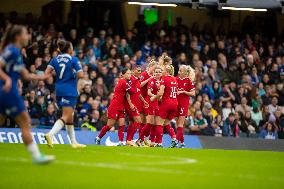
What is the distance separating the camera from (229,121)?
28.5 m

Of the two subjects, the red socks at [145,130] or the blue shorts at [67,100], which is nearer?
the blue shorts at [67,100]

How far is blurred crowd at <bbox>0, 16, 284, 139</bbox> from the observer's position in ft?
87.5

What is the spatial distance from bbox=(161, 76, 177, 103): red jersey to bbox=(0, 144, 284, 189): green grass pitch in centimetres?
545

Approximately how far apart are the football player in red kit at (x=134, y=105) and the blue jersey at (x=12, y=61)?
9.43 meters

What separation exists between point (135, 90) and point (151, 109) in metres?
0.71

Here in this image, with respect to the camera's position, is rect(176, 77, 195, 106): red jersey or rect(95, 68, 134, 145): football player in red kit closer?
rect(95, 68, 134, 145): football player in red kit

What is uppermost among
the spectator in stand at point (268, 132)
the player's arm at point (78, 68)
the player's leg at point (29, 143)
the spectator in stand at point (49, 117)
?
the player's arm at point (78, 68)

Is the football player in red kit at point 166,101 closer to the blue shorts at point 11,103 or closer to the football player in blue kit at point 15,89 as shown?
the football player in blue kit at point 15,89

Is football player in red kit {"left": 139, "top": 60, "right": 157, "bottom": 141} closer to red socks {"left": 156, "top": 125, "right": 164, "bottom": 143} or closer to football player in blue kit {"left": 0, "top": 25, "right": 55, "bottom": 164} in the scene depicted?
red socks {"left": 156, "top": 125, "right": 164, "bottom": 143}

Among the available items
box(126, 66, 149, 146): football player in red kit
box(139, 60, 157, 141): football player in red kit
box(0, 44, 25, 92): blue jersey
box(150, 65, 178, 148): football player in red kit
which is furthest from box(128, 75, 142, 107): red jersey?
box(0, 44, 25, 92): blue jersey

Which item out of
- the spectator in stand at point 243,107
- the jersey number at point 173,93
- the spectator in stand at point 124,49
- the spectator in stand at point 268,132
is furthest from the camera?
the spectator in stand at point 124,49

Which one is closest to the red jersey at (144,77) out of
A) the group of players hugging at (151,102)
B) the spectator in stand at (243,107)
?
the group of players hugging at (151,102)

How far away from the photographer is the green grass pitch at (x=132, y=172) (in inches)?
420

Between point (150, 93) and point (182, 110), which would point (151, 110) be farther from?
point (182, 110)
